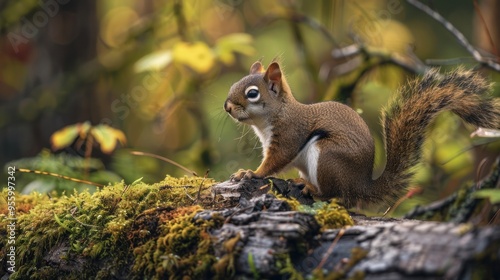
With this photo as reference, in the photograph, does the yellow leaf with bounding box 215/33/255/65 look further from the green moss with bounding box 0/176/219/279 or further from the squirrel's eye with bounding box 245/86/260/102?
the green moss with bounding box 0/176/219/279

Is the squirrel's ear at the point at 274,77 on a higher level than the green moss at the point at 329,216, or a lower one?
higher

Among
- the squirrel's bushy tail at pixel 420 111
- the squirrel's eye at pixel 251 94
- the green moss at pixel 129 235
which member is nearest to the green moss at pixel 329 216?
the green moss at pixel 129 235

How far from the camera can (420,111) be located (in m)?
2.88

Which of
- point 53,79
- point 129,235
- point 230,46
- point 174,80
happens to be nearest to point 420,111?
point 129,235

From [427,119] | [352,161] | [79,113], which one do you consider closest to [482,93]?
[427,119]

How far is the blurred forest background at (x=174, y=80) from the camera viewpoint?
13.6ft

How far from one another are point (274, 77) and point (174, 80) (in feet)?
8.24

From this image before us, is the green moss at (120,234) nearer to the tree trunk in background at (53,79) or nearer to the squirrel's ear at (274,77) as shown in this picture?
the squirrel's ear at (274,77)

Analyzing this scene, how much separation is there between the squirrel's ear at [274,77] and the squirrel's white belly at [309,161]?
383 millimetres

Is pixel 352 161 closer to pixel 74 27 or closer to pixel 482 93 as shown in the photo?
pixel 482 93

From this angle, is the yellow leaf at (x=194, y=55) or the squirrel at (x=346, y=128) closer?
the squirrel at (x=346, y=128)

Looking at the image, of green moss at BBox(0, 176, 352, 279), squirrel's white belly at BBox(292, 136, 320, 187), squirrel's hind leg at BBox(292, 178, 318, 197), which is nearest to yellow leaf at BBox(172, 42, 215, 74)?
squirrel's white belly at BBox(292, 136, 320, 187)

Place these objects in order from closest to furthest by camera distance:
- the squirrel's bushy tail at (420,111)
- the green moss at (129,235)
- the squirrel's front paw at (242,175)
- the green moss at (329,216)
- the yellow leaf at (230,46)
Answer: the green moss at (129,235), the green moss at (329,216), the squirrel's front paw at (242,175), the squirrel's bushy tail at (420,111), the yellow leaf at (230,46)

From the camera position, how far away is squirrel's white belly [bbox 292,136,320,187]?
297 centimetres
